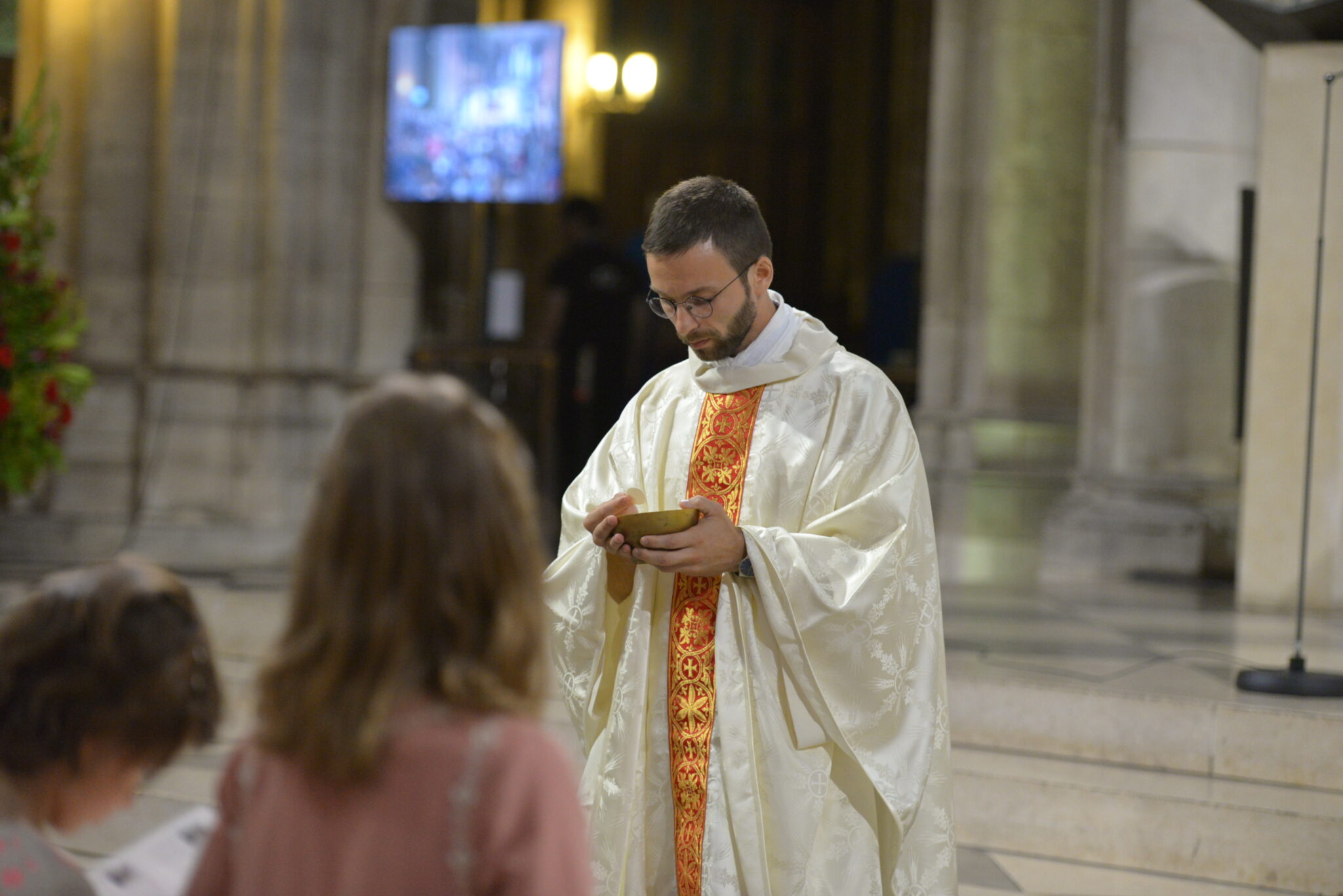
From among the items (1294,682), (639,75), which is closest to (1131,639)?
(1294,682)

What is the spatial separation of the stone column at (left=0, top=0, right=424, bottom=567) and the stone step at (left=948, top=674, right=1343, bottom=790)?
13.4ft

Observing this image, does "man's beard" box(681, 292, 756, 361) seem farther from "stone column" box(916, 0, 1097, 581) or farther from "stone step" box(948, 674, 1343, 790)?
"stone column" box(916, 0, 1097, 581)

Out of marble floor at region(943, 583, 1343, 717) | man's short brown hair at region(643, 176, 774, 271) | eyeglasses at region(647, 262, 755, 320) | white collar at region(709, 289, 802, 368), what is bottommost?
marble floor at region(943, 583, 1343, 717)

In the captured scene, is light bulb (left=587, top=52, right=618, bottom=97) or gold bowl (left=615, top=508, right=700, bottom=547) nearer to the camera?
gold bowl (left=615, top=508, right=700, bottom=547)

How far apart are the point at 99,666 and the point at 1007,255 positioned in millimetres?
6543

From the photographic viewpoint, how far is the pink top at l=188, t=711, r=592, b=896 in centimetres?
107

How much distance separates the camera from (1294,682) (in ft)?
13.4

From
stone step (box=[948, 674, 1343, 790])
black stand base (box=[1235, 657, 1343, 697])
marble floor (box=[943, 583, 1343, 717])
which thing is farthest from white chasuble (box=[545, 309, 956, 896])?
black stand base (box=[1235, 657, 1343, 697])

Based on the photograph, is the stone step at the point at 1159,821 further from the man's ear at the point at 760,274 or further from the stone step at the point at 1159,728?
the man's ear at the point at 760,274

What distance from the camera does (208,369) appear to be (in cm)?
697

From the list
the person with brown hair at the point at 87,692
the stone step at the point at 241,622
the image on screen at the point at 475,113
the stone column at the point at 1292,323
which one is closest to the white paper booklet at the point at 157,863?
the person with brown hair at the point at 87,692

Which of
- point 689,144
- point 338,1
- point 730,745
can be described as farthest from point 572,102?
point 730,745

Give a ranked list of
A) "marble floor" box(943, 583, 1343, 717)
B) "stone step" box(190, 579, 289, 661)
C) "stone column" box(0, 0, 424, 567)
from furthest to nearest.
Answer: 1. "stone column" box(0, 0, 424, 567)
2. "stone step" box(190, 579, 289, 661)
3. "marble floor" box(943, 583, 1343, 717)

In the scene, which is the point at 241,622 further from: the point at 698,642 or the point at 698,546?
the point at 698,546
